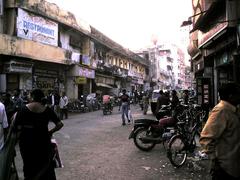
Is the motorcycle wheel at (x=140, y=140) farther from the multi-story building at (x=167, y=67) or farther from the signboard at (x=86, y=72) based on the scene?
the multi-story building at (x=167, y=67)

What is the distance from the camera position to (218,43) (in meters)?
14.7

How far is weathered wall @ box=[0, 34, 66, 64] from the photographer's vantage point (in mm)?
20328

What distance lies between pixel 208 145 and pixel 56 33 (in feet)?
79.2

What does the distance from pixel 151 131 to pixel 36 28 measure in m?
15.4

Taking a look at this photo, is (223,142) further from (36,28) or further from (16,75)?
(36,28)

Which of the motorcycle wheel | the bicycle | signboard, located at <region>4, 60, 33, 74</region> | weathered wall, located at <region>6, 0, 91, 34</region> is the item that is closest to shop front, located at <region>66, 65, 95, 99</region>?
weathered wall, located at <region>6, 0, 91, 34</region>

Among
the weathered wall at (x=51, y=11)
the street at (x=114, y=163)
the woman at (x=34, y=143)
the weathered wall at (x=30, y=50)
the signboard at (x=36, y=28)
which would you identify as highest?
the weathered wall at (x=51, y=11)

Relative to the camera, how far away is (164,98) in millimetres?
15391

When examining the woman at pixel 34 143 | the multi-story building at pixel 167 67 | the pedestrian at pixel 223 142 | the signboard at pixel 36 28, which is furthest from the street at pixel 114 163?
the multi-story building at pixel 167 67

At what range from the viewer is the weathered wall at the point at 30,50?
2033 centimetres

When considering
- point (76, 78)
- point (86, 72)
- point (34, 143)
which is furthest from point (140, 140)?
point (86, 72)

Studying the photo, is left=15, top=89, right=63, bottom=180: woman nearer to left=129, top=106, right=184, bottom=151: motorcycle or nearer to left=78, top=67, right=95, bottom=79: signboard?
left=129, top=106, right=184, bottom=151: motorcycle

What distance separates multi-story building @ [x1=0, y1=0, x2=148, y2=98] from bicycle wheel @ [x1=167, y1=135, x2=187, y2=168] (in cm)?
1368

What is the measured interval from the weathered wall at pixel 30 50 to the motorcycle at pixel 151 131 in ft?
39.4
